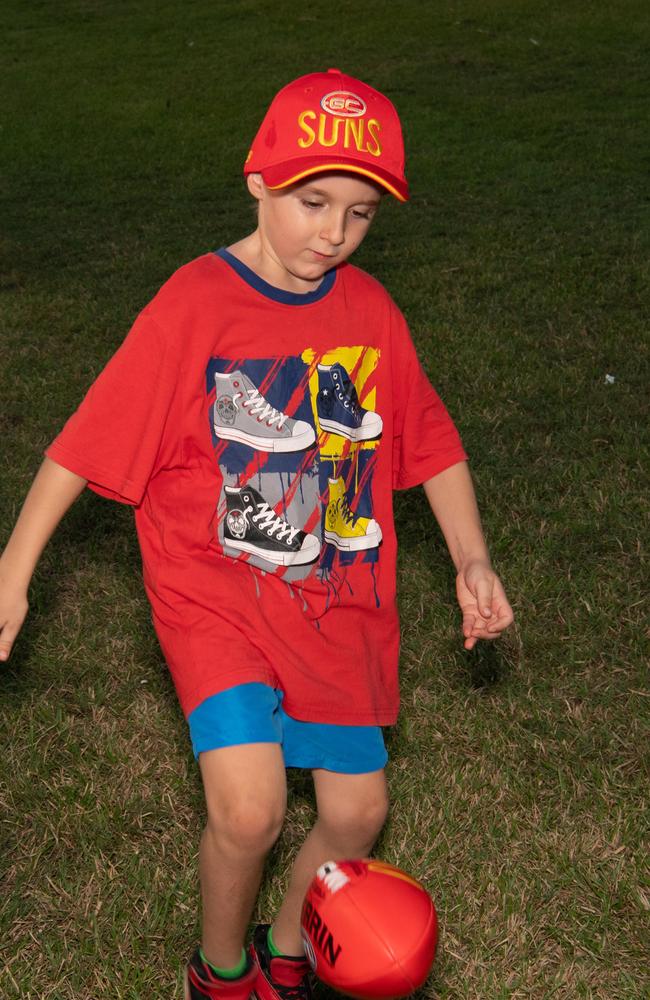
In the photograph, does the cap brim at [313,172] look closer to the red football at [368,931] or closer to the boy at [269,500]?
the boy at [269,500]

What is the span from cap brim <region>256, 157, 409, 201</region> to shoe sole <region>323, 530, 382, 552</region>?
72 centimetres

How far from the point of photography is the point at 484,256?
9.09 metres

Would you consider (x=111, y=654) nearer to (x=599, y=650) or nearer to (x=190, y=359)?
(x=599, y=650)

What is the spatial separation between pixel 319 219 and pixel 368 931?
1.37m

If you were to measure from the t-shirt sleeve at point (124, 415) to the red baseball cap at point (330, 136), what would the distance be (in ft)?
1.38

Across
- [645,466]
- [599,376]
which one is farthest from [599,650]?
[599,376]

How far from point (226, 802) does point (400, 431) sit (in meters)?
0.97

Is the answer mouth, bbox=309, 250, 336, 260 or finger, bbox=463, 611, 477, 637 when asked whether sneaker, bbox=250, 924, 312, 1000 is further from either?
mouth, bbox=309, 250, 336, 260

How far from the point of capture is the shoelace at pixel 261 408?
270 centimetres

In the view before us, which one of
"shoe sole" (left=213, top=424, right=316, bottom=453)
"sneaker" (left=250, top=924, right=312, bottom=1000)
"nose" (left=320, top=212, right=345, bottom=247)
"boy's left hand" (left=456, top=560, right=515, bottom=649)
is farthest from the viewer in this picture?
"sneaker" (left=250, top=924, right=312, bottom=1000)

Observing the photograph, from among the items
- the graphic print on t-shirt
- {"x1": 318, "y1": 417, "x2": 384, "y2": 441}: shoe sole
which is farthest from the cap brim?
{"x1": 318, "y1": 417, "x2": 384, "y2": 441}: shoe sole

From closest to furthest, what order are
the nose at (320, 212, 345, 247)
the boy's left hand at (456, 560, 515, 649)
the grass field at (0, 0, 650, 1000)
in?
the nose at (320, 212, 345, 247), the boy's left hand at (456, 560, 515, 649), the grass field at (0, 0, 650, 1000)

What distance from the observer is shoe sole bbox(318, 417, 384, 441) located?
2.78 m

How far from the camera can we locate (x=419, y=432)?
9.92 ft
